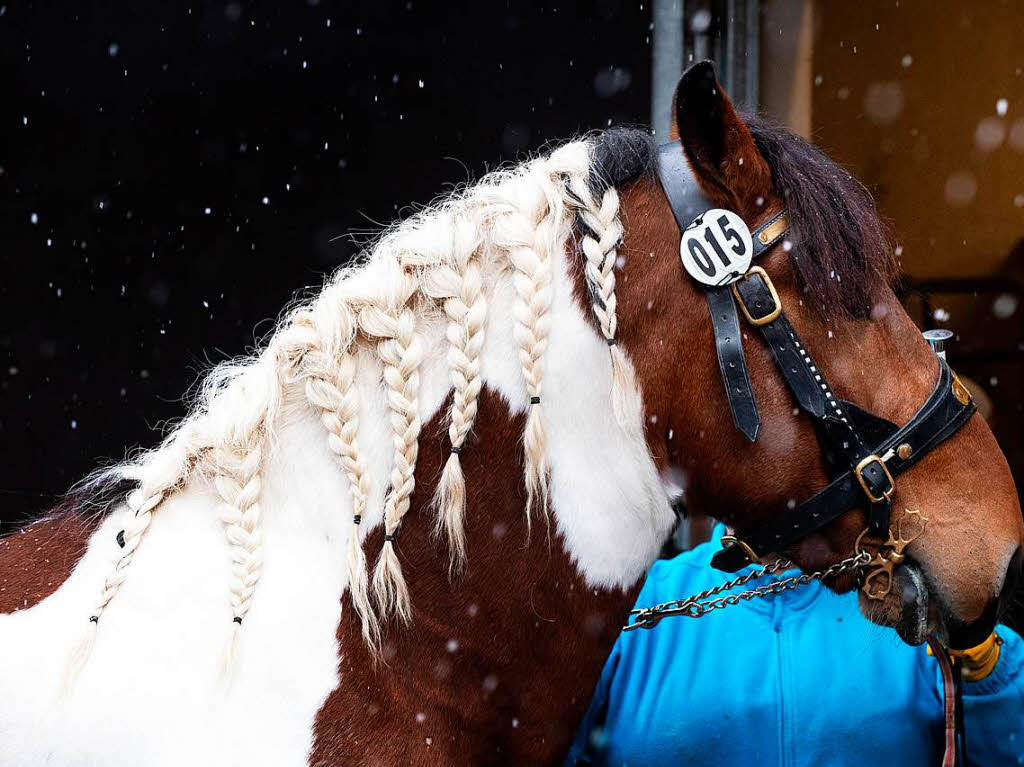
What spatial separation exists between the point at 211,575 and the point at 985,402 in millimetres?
2871

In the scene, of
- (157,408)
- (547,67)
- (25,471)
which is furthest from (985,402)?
(25,471)

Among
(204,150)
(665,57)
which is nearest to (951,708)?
(665,57)

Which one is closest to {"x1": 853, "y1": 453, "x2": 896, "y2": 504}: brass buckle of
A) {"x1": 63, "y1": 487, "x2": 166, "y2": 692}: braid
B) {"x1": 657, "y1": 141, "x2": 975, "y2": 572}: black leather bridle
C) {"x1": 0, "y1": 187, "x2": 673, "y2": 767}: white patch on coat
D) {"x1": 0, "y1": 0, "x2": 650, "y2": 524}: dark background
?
{"x1": 657, "y1": 141, "x2": 975, "y2": 572}: black leather bridle

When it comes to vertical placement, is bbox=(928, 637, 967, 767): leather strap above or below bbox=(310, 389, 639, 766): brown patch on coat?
below

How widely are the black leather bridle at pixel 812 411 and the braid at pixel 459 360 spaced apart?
270mm

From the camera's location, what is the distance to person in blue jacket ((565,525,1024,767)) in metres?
1.41

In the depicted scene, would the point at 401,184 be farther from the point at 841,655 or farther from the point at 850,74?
the point at 841,655

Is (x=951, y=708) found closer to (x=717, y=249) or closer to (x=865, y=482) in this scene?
(x=865, y=482)

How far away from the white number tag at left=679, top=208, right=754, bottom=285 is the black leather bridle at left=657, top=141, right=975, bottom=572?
0.5 inches

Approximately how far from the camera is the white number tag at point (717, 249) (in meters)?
1.05

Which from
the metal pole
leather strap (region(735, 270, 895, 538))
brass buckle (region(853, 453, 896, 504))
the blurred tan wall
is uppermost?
leather strap (region(735, 270, 895, 538))

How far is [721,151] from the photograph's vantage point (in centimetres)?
109

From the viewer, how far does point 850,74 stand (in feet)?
9.93

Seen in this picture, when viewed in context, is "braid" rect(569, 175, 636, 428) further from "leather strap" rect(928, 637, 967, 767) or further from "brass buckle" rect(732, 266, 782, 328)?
"leather strap" rect(928, 637, 967, 767)
